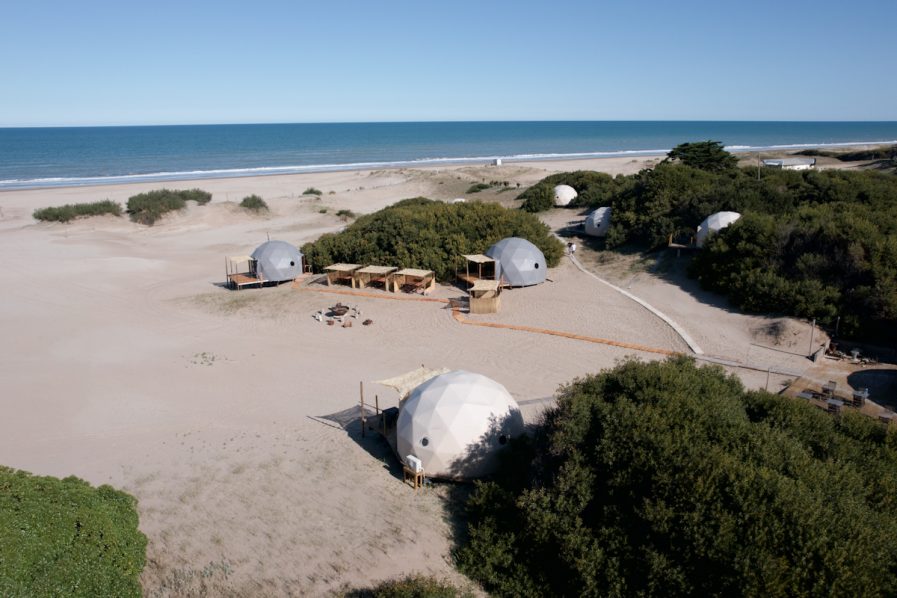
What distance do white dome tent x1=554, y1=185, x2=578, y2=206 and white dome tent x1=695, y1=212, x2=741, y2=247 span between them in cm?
1442

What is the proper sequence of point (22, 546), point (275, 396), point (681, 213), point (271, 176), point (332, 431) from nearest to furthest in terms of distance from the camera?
point (22, 546), point (332, 431), point (275, 396), point (681, 213), point (271, 176)

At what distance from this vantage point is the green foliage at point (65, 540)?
7387 millimetres

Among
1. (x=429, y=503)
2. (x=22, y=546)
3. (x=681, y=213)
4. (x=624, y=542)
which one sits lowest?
(x=429, y=503)

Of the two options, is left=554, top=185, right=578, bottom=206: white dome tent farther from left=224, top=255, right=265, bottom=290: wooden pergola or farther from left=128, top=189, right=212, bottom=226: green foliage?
left=128, top=189, right=212, bottom=226: green foliage

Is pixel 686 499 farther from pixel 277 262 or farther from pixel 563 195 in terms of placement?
pixel 563 195

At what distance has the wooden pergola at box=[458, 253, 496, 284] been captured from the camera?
2477 cm

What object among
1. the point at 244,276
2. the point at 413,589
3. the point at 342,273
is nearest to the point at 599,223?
the point at 342,273

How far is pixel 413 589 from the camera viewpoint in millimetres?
8211

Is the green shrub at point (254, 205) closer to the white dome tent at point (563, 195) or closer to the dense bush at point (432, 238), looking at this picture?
the dense bush at point (432, 238)

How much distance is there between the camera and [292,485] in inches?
459

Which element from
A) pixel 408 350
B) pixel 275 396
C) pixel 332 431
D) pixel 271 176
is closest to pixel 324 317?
pixel 408 350

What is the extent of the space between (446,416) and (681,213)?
70.7ft

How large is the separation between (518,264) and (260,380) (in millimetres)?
12045

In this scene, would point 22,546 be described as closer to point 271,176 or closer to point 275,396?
point 275,396
